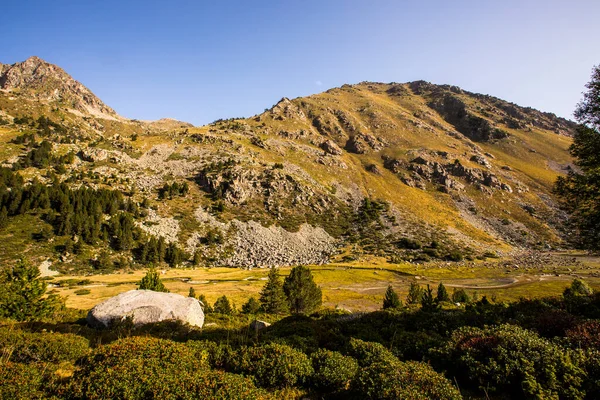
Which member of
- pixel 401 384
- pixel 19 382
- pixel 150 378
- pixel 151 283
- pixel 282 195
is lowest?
pixel 151 283

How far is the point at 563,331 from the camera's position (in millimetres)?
12852

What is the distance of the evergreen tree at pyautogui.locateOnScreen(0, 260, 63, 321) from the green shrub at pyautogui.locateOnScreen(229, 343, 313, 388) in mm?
19486

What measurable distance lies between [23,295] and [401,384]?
26.4 metres

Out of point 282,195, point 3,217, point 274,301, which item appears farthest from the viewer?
point 282,195

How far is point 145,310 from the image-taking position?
2044 centimetres

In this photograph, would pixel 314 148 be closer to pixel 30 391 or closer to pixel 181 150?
pixel 181 150

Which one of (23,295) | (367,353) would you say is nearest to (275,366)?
(367,353)

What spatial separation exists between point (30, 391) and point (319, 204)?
388ft

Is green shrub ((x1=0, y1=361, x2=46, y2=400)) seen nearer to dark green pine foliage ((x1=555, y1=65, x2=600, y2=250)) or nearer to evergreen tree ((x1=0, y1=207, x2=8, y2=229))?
dark green pine foliage ((x1=555, y1=65, x2=600, y2=250))

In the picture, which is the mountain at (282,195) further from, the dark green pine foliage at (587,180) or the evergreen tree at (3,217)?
the dark green pine foliage at (587,180)

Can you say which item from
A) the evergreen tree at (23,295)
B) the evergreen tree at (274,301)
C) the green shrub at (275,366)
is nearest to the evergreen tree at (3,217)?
the evergreen tree at (23,295)

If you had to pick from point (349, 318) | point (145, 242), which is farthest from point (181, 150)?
point (349, 318)

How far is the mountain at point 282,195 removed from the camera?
8697cm

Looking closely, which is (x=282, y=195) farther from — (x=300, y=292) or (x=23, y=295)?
(x=23, y=295)
